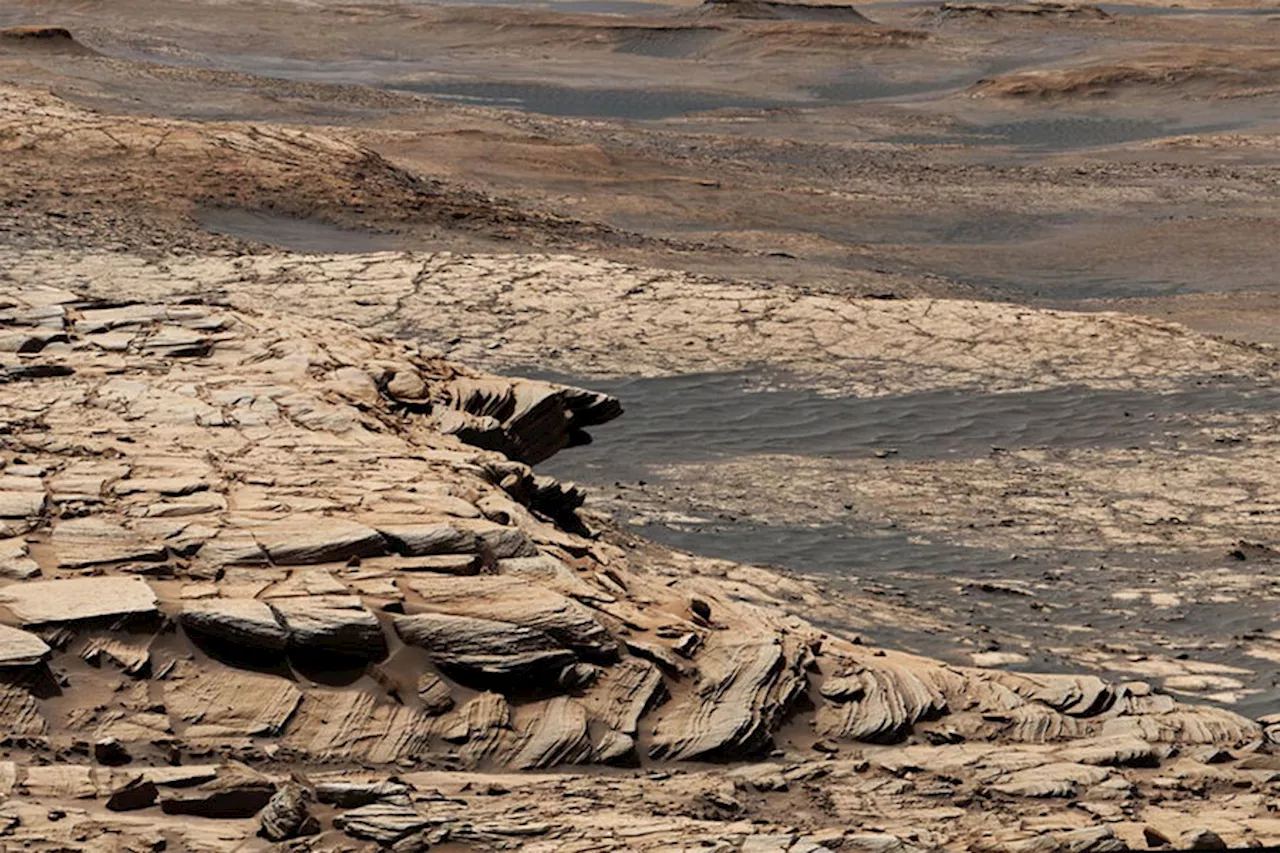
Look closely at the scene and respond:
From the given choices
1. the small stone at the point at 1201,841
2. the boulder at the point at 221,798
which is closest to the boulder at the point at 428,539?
the boulder at the point at 221,798

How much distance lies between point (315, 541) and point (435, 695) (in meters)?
1.01

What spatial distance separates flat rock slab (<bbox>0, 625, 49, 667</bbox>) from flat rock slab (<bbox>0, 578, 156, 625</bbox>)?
102 mm

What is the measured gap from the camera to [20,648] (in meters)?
6.40

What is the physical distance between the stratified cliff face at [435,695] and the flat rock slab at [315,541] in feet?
0.04

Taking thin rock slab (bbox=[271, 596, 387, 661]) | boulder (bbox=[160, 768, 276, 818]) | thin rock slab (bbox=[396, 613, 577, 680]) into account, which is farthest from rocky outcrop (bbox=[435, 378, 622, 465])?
boulder (bbox=[160, 768, 276, 818])

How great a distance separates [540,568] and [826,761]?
4.93 ft

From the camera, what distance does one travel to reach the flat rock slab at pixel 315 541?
7.48 m

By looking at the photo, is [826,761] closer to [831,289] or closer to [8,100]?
[831,289]

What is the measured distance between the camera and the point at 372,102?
3634cm

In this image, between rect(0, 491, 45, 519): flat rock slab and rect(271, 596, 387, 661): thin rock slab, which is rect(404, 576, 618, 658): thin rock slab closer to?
rect(271, 596, 387, 661): thin rock slab

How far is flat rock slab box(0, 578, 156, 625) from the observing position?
665 cm

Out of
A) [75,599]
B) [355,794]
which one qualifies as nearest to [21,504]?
[75,599]

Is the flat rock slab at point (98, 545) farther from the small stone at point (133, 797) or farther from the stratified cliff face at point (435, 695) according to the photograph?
the small stone at point (133, 797)

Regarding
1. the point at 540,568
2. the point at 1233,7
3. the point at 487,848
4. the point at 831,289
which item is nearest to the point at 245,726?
the point at 487,848
